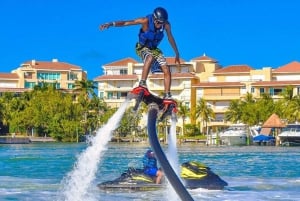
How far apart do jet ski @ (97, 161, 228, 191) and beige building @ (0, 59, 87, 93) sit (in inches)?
4443

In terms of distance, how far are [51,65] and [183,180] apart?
400 ft

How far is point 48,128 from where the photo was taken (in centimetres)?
11631

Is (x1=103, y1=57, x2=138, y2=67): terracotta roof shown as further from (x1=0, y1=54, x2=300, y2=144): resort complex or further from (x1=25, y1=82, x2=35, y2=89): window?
(x1=25, y1=82, x2=35, y2=89): window

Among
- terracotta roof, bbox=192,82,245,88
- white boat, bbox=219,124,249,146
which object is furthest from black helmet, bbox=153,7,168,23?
terracotta roof, bbox=192,82,245,88

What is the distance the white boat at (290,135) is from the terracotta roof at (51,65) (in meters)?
58.4

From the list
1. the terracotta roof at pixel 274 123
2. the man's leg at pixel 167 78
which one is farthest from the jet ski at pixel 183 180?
the terracotta roof at pixel 274 123

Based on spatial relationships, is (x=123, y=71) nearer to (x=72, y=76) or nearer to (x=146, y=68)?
(x=72, y=76)

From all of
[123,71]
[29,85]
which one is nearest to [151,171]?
[123,71]

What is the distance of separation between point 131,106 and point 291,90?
103m

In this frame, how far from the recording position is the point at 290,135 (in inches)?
3691

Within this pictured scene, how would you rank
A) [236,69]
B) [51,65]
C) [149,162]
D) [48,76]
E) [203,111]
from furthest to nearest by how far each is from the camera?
[51,65] → [48,76] → [236,69] → [203,111] → [149,162]

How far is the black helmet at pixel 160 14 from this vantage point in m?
7.32

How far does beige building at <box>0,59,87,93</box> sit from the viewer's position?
139750 millimetres

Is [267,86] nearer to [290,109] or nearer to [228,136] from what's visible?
[290,109]
